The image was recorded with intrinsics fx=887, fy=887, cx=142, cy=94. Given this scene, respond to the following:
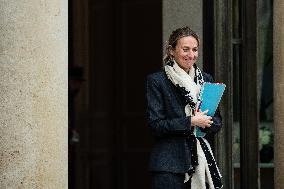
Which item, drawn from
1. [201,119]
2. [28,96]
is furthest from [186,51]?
[28,96]

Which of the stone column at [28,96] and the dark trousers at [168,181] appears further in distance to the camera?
the stone column at [28,96]

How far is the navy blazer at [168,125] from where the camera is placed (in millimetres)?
6004

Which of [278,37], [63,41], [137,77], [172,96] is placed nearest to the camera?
[172,96]

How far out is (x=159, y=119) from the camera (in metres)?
6.04

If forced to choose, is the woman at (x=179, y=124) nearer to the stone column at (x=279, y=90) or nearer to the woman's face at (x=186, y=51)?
Result: the woman's face at (x=186, y=51)

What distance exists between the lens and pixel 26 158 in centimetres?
625

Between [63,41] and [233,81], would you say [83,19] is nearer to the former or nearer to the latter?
[233,81]

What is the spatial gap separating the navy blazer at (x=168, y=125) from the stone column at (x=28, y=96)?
749 mm

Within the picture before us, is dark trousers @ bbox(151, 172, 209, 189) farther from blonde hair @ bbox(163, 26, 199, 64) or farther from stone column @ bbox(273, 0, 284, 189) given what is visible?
stone column @ bbox(273, 0, 284, 189)

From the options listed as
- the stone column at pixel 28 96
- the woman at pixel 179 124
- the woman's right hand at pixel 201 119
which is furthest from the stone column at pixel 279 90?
the stone column at pixel 28 96

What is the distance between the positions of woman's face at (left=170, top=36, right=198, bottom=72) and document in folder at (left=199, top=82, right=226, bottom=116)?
0.67ft

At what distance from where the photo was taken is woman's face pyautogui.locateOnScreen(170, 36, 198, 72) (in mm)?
6066

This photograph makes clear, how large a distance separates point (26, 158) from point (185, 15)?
2.63 metres

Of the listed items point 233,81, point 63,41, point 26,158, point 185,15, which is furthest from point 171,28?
point 26,158
